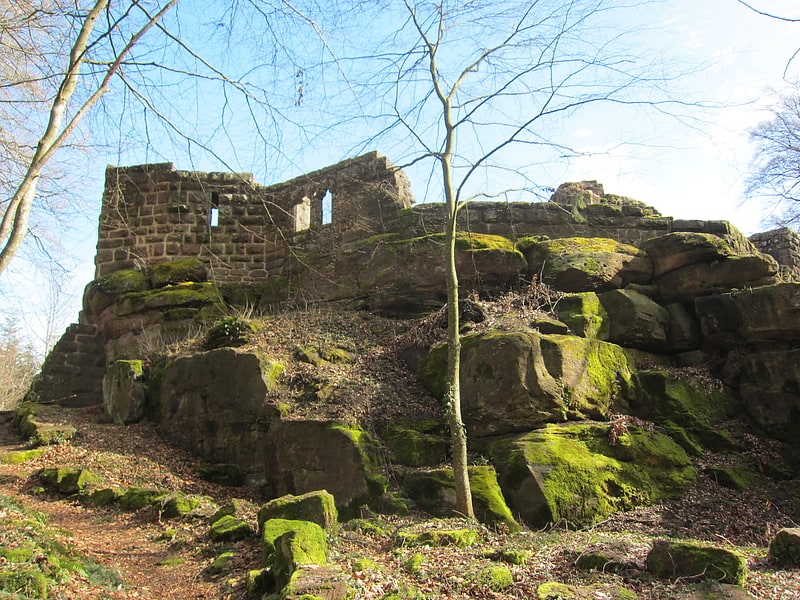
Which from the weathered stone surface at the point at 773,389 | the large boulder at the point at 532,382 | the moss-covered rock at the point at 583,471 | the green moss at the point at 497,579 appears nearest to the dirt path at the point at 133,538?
the green moss at the point at 497,579

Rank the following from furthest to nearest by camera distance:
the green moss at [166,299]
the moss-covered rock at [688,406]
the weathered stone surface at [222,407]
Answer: the green moss at [166,299] → the weathered stone surface at [222,407] → the moss-covered rock at [688,406]

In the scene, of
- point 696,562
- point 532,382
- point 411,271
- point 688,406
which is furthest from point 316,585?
point 411,271

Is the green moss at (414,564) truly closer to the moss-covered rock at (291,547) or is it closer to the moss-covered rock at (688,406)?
the moss-covered rock at (291,547)

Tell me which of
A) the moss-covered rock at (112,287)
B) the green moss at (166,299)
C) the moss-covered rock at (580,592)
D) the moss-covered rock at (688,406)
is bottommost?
the moss-covered rock at (580,592)

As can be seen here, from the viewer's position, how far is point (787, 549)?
5129 mm

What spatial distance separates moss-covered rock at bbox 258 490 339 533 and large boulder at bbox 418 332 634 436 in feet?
7.52

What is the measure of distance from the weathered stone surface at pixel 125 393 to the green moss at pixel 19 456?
4.66 ft

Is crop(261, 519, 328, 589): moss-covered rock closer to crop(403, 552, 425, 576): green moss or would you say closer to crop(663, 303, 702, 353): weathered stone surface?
crop(403, 552, 425, 576): green moss

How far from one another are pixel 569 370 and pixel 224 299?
8.04 metres

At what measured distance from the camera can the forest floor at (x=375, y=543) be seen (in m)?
4.80

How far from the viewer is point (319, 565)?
5.01m

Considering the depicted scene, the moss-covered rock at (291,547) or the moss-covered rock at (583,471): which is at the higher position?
the moss-covered rock at (583,471)

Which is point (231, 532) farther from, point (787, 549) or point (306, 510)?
point (787, 549)

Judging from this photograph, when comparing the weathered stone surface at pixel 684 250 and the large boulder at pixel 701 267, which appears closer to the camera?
the large boulder at pixel 701 267
